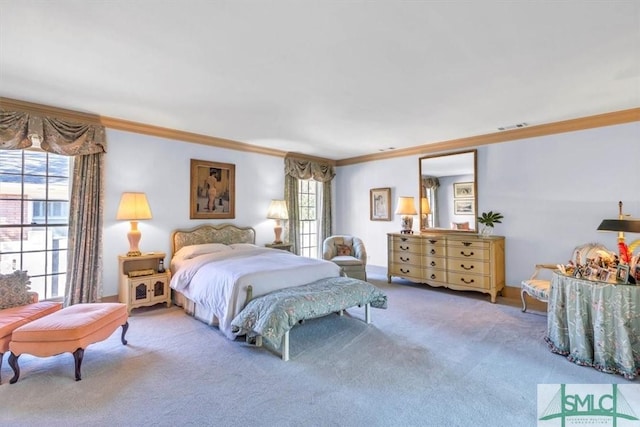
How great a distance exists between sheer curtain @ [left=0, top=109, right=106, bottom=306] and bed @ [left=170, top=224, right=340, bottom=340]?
991 mm

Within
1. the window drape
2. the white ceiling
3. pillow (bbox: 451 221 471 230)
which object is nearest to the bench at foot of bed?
the white ceiling

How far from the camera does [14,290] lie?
2.94 metres

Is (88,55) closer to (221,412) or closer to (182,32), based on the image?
(182,32)

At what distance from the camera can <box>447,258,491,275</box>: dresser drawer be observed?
15.0 ft

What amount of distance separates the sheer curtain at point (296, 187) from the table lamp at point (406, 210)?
1.91 m

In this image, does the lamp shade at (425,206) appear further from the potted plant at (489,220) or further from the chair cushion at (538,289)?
the chair cushion at (538,289)

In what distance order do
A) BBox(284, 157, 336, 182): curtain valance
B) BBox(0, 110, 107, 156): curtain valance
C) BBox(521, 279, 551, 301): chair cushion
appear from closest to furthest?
1. BBox(0, 110, 107, 156): curtain valance
2. BBox(521, 279, 551, 301): chair cushion
3. BBox(284, 157, 336, 182): curtain valance

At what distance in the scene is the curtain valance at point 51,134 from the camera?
3.43m

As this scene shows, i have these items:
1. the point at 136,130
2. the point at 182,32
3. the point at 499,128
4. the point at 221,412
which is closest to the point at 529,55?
the point at 499,128

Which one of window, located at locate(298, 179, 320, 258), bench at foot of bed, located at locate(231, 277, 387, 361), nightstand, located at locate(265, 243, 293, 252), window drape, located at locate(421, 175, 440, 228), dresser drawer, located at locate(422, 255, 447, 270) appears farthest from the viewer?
window, located at locate(298, 179, 320, 258)

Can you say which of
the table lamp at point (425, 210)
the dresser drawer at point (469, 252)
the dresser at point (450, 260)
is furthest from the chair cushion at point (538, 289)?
the table lamp at point (425, 210)

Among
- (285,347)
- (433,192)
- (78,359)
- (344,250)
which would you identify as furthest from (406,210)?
(78,359)

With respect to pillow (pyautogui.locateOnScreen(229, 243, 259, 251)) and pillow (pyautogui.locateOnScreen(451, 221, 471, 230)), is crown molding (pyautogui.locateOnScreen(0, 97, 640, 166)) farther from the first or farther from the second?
pillow (pyautogui.locateOnScreen(229, 243, 259, 251))

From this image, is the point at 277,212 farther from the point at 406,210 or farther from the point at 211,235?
the point at 406,210
